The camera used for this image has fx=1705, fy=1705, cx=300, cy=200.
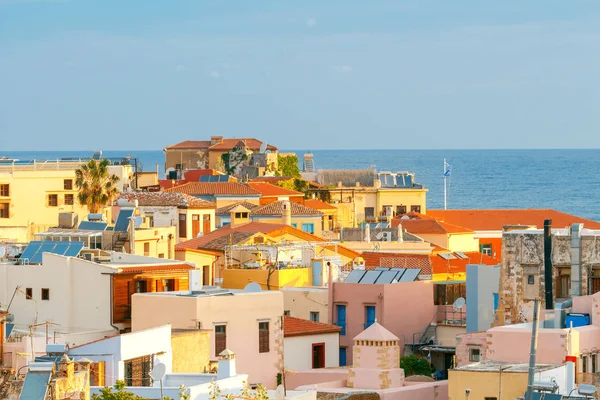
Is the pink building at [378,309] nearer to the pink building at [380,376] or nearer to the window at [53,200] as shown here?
the pink building at [380,376]

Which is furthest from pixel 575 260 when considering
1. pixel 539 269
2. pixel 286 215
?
pixel 286 215

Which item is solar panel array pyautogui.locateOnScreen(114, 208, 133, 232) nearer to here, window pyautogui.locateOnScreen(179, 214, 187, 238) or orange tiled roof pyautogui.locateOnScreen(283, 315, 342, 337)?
orange tiled roof pyautogui.locateOnScreen(283, 315, 342, 337)

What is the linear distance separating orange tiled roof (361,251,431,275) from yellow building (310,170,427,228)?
3792cm

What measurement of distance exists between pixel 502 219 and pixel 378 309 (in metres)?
52.7

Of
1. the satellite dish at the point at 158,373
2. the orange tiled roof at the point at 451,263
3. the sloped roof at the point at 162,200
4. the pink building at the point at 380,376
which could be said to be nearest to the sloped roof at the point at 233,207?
the sloped roof at the point at 162,200

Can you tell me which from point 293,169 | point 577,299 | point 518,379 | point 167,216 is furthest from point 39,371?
point 293,169

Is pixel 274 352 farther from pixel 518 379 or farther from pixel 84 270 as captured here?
pixel 518 379

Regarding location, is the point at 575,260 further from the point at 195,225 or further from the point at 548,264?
the point at 195,225

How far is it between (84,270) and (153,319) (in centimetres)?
281

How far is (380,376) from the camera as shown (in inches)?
1395

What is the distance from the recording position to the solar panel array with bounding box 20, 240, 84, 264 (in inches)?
1617

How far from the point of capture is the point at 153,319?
36938 mm

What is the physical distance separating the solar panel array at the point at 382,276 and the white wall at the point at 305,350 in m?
3.70

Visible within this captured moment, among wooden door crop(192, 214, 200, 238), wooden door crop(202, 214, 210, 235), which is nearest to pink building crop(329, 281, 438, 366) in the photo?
wooden door crop(192, 214, 200, 238)
